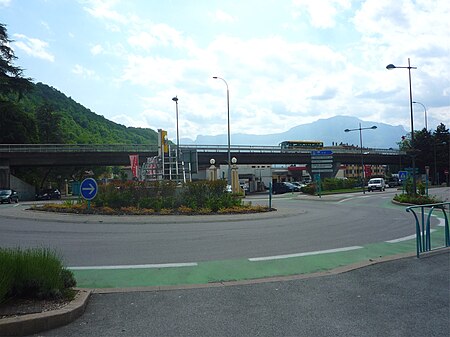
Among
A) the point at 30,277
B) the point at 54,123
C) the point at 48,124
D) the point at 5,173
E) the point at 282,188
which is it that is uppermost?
the point at 54,123

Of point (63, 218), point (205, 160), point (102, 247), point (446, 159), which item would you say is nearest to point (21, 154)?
point (205, 160)

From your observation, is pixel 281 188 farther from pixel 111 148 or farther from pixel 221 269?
pixel 221 269

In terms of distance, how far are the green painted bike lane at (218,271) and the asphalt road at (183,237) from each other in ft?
2.56

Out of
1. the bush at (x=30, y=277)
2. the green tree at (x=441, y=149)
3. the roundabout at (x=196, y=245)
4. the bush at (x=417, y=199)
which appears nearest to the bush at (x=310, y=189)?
the bush at (x=417, y=199)

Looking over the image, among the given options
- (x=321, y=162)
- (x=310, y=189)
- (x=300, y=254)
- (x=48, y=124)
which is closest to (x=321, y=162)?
(x=321, y=162)

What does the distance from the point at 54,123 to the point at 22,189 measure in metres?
21.4

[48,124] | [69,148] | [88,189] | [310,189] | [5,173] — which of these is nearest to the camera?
[88,189]

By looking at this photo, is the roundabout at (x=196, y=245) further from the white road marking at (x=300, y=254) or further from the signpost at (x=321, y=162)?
the signpost at (x=321, y=162)

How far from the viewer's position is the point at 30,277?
5.60m

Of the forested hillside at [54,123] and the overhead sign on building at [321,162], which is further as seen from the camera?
the forested hillside at [54,123]

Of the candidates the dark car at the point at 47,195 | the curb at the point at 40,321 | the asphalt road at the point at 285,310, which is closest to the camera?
the curb at the point at 40,321

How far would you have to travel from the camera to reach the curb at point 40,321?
463 cm

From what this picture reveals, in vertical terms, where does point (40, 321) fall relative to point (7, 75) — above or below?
below

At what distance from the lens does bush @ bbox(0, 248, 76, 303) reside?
17.6 feet
